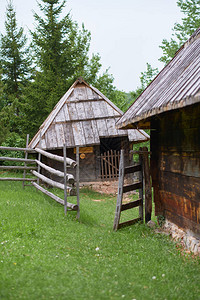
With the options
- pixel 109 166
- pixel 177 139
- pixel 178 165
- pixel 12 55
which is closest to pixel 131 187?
pixel 178 165

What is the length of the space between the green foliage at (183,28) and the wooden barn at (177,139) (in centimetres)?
2311

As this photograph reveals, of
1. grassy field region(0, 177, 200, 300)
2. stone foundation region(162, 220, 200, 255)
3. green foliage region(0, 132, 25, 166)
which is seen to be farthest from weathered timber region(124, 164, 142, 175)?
green foliage region(0, 132, 25, 166)

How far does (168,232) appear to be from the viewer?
7551mm

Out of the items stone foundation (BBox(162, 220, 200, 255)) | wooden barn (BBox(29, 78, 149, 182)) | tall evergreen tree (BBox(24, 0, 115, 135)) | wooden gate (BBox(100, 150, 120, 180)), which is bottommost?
stone foundation (BBox(162, 220, 200, 255))

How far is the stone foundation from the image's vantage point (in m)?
6.22

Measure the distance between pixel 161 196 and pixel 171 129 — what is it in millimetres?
1813

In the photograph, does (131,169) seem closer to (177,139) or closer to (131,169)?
(131,169)

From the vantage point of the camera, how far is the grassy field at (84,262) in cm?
424

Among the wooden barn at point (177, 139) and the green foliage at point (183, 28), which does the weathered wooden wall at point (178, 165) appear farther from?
the green foliage at point (183, 28)

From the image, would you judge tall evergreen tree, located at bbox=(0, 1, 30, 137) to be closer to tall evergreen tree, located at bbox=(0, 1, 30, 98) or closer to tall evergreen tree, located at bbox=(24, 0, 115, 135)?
tall evergreen tree, located at bbox=(0, 1, 30, 98)

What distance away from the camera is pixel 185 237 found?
6.76m

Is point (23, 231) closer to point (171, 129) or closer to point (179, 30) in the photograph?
point (171, 129)

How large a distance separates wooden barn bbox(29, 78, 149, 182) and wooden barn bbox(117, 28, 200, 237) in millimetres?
7402

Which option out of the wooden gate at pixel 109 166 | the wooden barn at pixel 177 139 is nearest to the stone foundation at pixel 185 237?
the wooden barn at pixel 177 139
